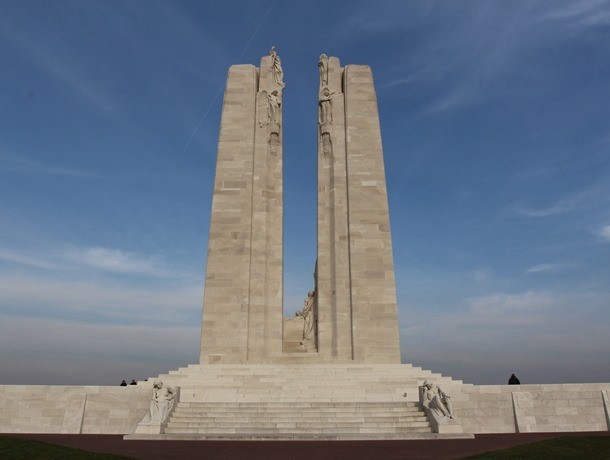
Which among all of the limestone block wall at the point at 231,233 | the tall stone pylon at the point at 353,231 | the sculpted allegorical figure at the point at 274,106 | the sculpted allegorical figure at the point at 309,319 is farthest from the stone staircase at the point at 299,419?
the sculpted allegorical figure at the point at 274,106

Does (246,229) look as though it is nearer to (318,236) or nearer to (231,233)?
(231,233)

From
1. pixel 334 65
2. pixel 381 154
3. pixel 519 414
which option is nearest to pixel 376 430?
pixel 519 414

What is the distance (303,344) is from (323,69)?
51.5 ft

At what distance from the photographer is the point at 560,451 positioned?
9898 millimetres

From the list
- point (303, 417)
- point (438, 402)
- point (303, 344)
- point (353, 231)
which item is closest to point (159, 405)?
point (303, 417)

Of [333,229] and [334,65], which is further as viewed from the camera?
[334,65]

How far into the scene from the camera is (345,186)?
24.5m

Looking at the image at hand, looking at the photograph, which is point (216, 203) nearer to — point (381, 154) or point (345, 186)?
point (345, 186)

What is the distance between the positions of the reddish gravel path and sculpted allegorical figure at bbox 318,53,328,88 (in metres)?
20.4

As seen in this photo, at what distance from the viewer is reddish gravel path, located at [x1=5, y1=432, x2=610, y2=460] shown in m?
9.70

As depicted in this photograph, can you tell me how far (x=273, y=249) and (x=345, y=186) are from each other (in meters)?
5.03

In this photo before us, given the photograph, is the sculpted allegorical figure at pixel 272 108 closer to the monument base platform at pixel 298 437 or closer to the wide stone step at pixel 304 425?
the wide stone step at pixel 304 425

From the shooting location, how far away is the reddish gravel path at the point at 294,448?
31.8 ft

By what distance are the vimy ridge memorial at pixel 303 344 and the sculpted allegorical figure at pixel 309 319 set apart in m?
0.10
